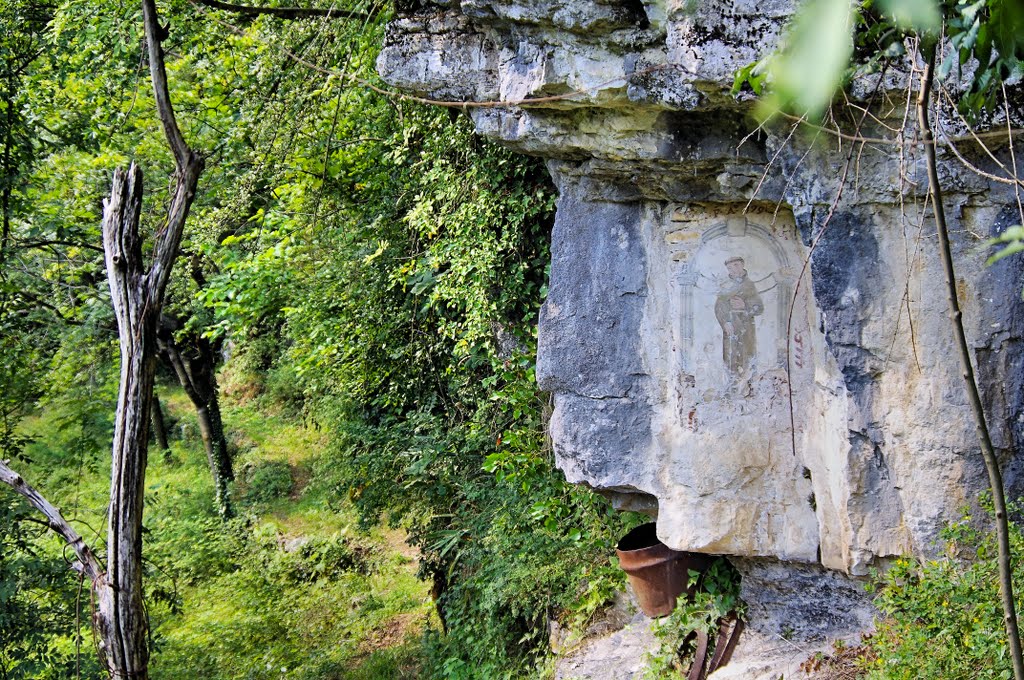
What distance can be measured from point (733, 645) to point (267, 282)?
14.5ft

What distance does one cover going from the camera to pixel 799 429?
4598 mm

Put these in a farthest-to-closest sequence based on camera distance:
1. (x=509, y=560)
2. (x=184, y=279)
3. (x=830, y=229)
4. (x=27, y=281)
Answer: (x=184, y=279) < (x=27, y=281) < (x=509, y=560) < (x=830, y=229)

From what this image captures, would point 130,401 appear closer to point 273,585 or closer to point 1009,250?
point 1009,250

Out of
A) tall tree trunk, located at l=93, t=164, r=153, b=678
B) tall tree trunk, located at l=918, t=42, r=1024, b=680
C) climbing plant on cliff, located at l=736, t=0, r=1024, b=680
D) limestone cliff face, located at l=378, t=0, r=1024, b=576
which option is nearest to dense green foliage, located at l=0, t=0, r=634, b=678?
limestone cliff face, located at l=378, t=0, r=1024, b=576

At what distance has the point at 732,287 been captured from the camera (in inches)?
179

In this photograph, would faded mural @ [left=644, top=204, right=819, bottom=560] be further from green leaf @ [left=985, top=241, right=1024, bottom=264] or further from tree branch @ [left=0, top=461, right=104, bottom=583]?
green leaf @ [left=985, top=241, right=1024, bottom=264]

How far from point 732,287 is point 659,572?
1.75 meters

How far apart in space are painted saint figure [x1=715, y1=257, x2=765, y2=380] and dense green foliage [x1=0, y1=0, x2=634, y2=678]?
4.65ft

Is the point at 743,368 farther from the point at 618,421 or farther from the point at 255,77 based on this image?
the point at 255,77

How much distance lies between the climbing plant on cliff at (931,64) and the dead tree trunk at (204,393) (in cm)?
830

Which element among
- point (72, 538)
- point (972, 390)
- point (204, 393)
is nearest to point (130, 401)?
point (72, 538)

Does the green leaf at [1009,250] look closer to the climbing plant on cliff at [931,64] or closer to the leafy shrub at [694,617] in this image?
the climbing plant on cliff at [931,64]

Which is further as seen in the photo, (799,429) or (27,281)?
(27,281)

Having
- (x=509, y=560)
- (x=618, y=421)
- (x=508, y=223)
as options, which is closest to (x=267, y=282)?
(x=508, y=223)
